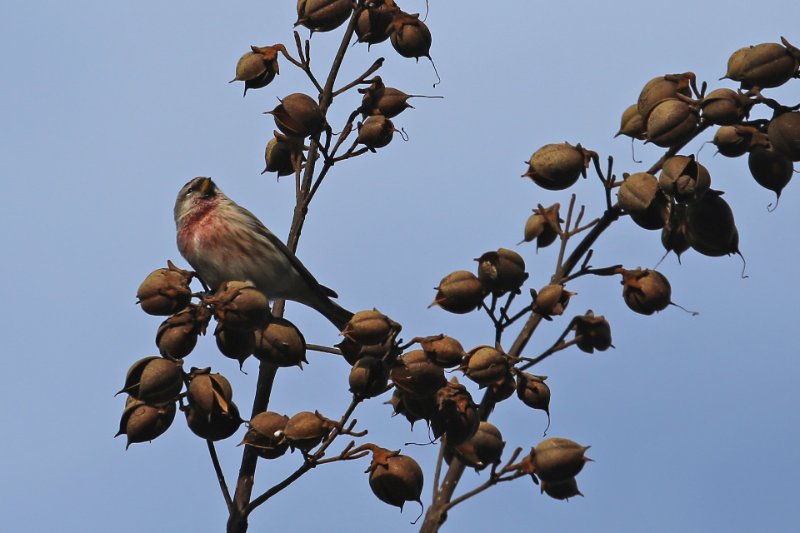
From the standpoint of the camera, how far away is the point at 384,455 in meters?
4.48

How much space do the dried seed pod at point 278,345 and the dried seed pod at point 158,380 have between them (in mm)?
410

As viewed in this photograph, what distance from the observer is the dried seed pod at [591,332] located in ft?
14.7

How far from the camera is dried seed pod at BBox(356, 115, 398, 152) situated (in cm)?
571

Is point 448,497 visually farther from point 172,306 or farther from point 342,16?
point 342,16

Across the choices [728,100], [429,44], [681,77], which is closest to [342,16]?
[429,44]

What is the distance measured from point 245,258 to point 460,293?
3.34 metres

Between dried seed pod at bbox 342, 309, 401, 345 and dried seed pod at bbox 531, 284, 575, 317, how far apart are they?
0.65m

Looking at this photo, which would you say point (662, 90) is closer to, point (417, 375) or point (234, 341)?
point (417, 375)

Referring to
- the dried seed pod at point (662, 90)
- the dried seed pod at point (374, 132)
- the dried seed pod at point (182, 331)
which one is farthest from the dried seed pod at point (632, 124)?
the dried seed pod at point (182, 331)

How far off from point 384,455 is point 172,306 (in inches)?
47.2

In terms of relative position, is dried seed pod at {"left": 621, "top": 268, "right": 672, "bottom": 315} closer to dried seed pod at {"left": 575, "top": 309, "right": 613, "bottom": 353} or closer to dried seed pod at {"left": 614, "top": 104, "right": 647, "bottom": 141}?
dried seed pod at {"left": 575, "top": 309, "right": 613, "bottom": 353}

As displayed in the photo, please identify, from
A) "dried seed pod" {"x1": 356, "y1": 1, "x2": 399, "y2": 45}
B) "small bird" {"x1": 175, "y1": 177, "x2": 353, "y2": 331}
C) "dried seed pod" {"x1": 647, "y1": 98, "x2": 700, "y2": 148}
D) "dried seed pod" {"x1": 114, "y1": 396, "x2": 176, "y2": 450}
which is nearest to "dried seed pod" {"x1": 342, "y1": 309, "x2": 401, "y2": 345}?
"dried seed pod" {"x1": 114, "y1": 396, "x2": 176, "y2": 450}

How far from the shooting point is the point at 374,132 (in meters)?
5.71

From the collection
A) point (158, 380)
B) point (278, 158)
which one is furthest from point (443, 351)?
point (278, 158)
